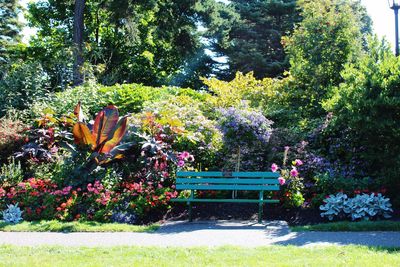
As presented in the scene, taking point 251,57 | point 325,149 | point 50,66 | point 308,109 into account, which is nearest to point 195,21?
point 251,57

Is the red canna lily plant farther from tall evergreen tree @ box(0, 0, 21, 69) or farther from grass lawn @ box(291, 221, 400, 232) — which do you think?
tall evergreen tree @ box(0, 0, 21, 69)

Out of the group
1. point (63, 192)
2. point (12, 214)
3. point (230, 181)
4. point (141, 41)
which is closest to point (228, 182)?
point (230, 181)

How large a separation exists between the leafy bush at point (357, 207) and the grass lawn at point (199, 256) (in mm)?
1915

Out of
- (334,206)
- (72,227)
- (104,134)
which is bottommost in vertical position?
(72,227)

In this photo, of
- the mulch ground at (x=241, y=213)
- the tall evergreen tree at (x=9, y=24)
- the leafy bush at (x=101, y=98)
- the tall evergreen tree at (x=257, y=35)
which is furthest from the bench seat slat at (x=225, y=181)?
the tall evergreen tree at (x=9, y=24)

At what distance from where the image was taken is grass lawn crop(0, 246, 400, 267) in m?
4.96

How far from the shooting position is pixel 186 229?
23.7ft

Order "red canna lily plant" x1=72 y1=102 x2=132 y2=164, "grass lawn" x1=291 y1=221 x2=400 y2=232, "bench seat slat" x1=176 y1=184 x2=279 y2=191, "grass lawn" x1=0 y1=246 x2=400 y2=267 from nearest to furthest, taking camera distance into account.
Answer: "grass lawn" x1=0 y1=246 x2=400 y2=267, "grass lawn" x1=291 y1=221 x2=400 y2=232, "bench seat slat" x1=176 y1=184 x2=279 y2=191, "red canna lily plant" x1=72 y1=102 x2=132 y2=164

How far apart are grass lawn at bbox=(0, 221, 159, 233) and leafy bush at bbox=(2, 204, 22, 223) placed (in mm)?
309

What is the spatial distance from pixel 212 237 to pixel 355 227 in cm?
224

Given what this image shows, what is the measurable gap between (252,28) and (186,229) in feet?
74.2

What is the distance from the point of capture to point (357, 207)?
7.56 meters

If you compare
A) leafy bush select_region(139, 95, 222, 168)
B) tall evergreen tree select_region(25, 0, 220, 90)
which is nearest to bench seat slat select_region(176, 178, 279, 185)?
leafy bush select_region(139, 95, 222, 168)

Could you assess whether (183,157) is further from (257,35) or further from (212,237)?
(257,35)
